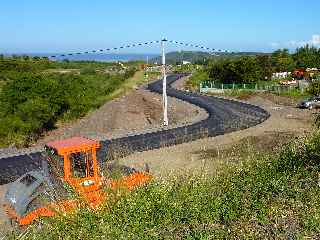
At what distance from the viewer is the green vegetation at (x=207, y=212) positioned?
6.56 meters

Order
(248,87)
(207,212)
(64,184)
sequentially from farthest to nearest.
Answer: (248,87) < (64,184) < (207,212)

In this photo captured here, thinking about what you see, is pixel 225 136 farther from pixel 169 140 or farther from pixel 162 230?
pixel 162 230

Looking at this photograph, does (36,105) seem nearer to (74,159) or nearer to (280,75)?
(74,159)

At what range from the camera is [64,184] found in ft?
27.5

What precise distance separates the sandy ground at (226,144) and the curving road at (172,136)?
100 cm

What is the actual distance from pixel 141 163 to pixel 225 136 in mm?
9770

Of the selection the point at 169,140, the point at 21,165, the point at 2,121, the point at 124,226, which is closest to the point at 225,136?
the point at 169,140

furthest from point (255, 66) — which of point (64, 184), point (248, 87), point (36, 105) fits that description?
point (64, 184)

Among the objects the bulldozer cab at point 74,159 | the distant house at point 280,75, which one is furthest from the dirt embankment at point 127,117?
the distant house at point 280,75

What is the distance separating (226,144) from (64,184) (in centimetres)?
1783

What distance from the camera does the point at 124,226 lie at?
668cm

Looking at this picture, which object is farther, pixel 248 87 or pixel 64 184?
pixel 248 87

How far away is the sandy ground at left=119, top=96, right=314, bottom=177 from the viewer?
1898 centimetres

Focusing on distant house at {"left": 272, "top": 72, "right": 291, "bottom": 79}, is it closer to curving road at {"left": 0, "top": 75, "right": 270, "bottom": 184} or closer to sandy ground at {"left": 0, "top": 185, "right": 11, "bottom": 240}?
curving road at {"left": 0, "top": 75, "right": 270, "bottom": 184}
